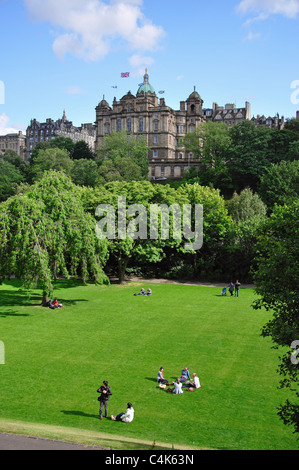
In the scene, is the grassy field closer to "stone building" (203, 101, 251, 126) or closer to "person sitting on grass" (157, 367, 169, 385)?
"person sitting on grass" (157, 367, 169, 385)

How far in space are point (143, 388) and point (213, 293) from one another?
2501 centimetres

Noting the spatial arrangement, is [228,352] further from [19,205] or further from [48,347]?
[19,205]

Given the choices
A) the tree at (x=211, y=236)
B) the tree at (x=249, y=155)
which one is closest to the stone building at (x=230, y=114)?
the tree at (x=249, y=155)

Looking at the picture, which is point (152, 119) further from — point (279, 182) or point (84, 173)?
point (279, 182)

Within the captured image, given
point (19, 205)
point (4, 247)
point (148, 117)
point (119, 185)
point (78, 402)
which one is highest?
point (148, 117)

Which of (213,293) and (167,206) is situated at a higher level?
(167,206)

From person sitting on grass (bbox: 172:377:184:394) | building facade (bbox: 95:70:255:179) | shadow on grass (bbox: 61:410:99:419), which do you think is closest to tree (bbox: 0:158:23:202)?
building facade (bbox: 95:70:255:179)

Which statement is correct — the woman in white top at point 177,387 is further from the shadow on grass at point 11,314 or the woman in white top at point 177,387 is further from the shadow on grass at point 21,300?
the shadow on grass at point 21,300

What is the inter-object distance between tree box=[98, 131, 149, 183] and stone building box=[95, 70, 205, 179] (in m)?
15.3

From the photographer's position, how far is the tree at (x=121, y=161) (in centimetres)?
8250

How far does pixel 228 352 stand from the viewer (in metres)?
26.3

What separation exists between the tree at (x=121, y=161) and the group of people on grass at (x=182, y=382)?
2284 inches
